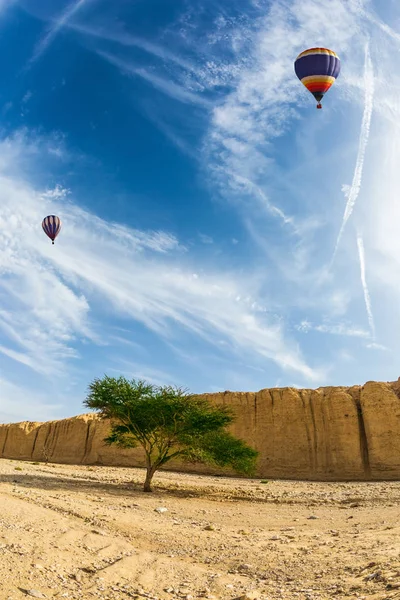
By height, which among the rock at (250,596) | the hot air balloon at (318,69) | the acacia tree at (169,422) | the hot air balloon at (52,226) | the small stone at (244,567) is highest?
the hot air balloon at (318,69)

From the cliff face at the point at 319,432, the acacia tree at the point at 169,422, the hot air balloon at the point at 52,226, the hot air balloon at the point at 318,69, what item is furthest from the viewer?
the hot air balloon at the point at 52,226

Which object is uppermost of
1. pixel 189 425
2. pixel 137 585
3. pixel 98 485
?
pixel 189 425

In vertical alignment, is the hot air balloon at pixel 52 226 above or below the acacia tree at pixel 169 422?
above

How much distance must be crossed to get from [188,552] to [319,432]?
29522 mm

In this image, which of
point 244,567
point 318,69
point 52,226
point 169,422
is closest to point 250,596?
point 244,567

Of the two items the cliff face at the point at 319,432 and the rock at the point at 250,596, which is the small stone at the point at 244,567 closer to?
the rock at the point at 250,596

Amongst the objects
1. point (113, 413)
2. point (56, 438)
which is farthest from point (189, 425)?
point (56, 438)

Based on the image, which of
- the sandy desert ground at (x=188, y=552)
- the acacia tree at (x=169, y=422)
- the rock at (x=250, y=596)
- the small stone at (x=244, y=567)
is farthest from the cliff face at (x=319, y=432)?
the rock at (x=250, y=596)

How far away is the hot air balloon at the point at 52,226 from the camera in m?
38.8

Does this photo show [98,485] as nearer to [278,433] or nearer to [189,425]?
[189,425]

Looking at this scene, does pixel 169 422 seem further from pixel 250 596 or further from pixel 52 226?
pixel 52 226

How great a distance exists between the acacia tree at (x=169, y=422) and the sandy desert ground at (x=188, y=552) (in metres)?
6.78

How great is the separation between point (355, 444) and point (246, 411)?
9260mm

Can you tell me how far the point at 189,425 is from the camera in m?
23.3
